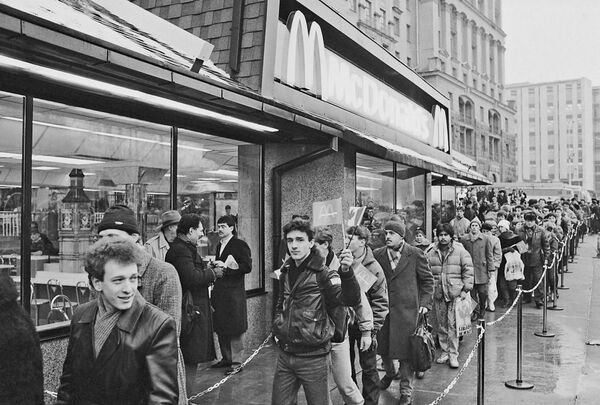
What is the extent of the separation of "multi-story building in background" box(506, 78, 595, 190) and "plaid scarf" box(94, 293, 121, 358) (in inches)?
5331

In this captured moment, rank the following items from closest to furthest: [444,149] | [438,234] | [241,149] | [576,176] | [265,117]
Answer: [265,117], [438,234], [241,149], [444,149], [576,176]

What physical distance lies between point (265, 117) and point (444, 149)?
12.0 meters

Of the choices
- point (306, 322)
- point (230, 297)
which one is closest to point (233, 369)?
point (230, 297)

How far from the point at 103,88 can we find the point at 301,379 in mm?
3133

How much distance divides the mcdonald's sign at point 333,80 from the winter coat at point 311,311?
520cm

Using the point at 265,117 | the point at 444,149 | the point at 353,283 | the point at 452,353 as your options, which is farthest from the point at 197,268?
the point at 444,149

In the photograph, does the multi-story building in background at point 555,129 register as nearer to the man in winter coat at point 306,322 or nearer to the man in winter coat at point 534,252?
the man in winter coat at point 534,252

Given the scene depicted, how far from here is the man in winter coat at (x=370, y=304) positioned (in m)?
5.93

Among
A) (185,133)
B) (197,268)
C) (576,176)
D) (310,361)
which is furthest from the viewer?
(576,176)

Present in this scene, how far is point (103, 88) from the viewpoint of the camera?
562 cm

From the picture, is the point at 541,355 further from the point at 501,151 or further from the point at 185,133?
the point at 501,151

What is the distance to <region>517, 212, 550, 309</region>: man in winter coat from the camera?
13023 mm

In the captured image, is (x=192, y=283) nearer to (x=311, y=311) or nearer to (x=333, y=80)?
(x=311, y=311)

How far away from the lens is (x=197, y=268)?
5.73 m
